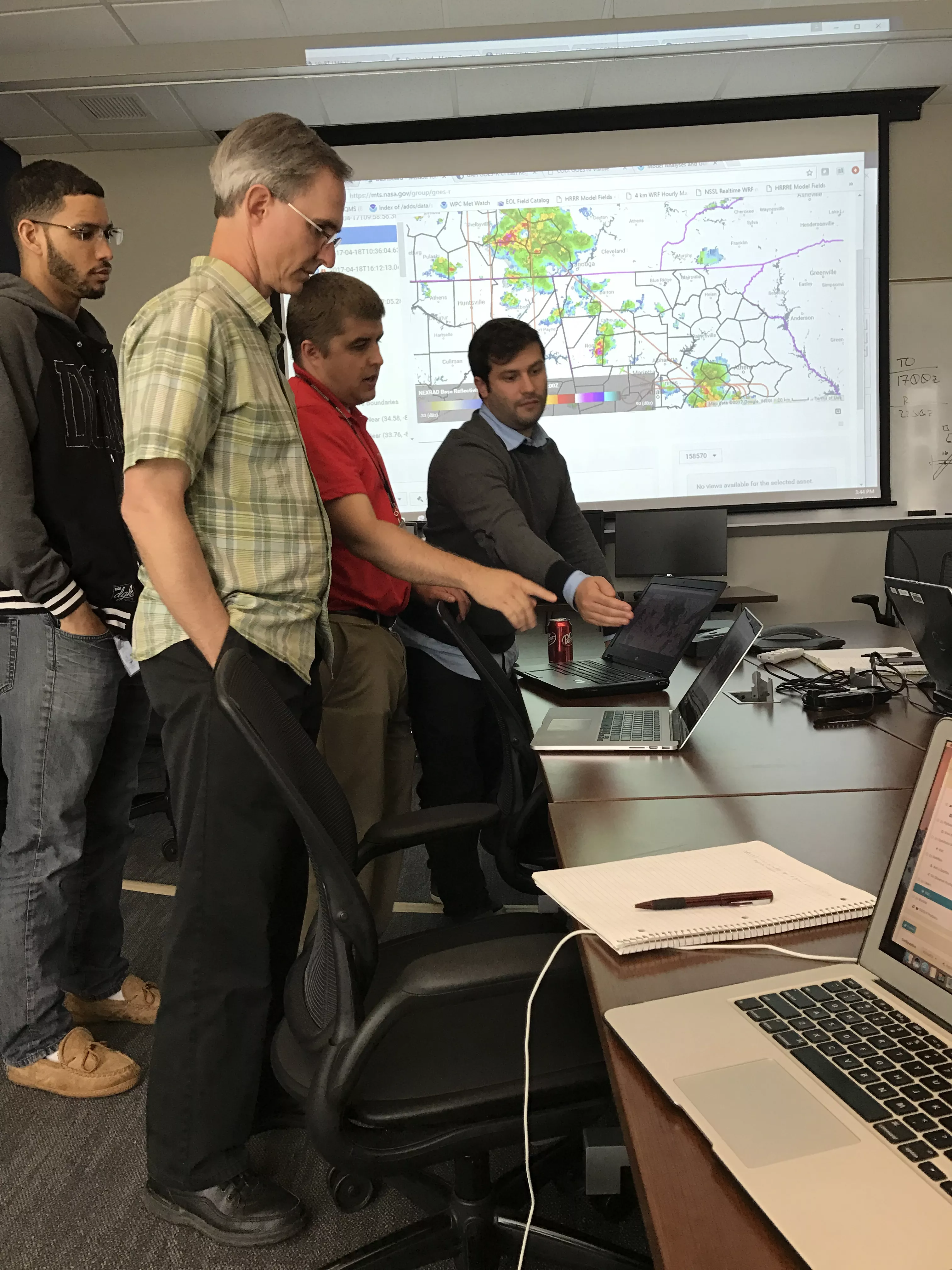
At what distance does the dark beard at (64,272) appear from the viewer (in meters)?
1.88

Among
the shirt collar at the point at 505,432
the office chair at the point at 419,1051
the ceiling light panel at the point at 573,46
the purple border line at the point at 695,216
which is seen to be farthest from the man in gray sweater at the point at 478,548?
the purple border line at the point at 695,216

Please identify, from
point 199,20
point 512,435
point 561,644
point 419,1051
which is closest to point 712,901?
point 419,1051

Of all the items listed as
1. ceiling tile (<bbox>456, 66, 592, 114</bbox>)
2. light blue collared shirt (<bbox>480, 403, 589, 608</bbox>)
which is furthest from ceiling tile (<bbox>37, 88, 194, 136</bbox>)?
light blue collared shirt (<bbox>480, 403, 589, 608</bbox>)

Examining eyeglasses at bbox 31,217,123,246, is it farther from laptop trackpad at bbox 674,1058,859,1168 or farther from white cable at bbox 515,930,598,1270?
laptop trackpad at bbox 674,1058,859,1168

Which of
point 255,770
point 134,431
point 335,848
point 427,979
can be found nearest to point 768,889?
point 427,979

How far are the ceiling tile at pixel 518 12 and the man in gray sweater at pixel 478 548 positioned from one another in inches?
76.1

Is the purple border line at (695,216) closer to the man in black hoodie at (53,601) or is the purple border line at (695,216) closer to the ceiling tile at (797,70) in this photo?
the ceiling tile at (797,70)

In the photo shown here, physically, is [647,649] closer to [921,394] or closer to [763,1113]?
[763,1113]

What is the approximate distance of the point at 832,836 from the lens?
1175mm

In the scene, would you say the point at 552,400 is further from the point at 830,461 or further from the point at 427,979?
the point at 427,979

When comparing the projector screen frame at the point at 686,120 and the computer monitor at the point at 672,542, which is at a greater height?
the projector screen frame at the point at 686,120

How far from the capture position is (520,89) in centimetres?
417

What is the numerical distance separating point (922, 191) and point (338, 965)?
480cm

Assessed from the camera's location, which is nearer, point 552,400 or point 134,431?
point 134,431
